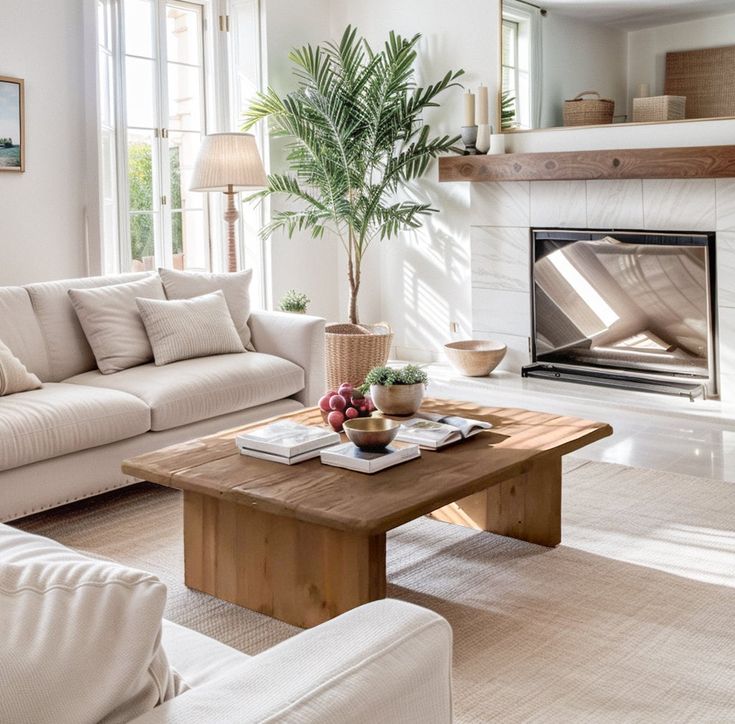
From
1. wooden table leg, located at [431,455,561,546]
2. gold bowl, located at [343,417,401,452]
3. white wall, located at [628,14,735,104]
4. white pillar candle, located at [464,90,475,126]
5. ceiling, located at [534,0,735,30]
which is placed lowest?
wooden table leg, located at [431,455,561,546]

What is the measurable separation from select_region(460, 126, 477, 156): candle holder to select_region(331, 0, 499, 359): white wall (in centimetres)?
24

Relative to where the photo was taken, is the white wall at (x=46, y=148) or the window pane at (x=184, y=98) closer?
the white wall at (x=46, y=148)

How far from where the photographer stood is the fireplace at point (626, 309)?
4895 millimetres

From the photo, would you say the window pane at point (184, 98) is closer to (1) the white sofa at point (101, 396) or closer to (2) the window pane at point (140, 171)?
(2) the window pane at point (140, 171)

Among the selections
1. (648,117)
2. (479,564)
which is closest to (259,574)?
(479,564)

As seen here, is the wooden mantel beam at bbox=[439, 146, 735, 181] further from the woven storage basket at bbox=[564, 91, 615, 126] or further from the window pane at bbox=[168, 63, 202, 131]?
the window pane at bbox=[168, 63, 202, 131]

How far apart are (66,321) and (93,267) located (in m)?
1.26

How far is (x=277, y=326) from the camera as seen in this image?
14.7ft

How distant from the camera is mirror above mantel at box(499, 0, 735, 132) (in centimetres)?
475

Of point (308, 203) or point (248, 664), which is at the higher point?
point (308, 203)

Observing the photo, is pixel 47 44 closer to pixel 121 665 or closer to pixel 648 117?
pixel 648 117

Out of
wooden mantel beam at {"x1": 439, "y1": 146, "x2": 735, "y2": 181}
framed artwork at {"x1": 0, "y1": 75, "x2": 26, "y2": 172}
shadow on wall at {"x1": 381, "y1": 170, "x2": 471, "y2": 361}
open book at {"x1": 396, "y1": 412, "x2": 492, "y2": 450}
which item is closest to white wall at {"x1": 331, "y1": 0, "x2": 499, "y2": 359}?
shadow on wall at {"x1": 381, "y1": 170, "x2": 471, "y2": 361}

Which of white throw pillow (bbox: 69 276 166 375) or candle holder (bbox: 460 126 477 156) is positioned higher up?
candle holder (bbox: 460 126 477 156)

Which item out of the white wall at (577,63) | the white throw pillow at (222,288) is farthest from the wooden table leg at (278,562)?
the white wall at (577,63)
